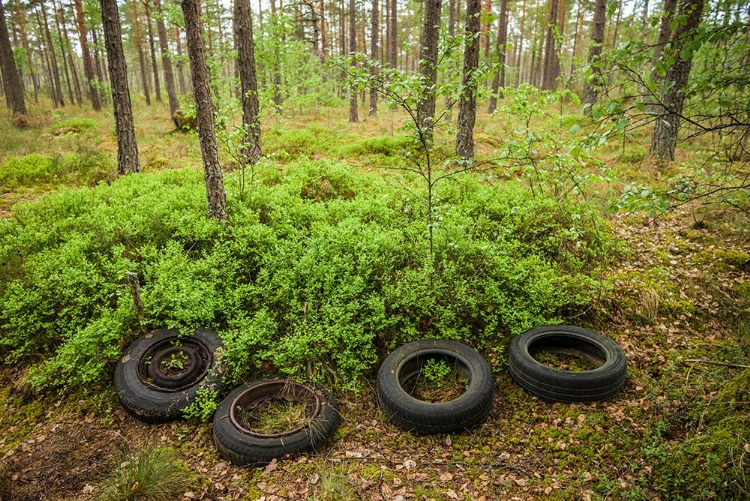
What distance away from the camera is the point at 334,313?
217 inches

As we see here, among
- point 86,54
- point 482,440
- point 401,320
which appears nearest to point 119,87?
point 401,320

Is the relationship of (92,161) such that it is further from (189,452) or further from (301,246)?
(189,452)

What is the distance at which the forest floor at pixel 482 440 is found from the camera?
3.86 m

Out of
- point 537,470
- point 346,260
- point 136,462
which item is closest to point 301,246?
point 346,260

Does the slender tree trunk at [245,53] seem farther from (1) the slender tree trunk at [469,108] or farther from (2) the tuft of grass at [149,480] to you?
(2) the tuft of grass at [149,480]

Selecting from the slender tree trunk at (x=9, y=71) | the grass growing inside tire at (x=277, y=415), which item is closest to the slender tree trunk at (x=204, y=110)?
the grass growing inside tire at (x=277, y=415)

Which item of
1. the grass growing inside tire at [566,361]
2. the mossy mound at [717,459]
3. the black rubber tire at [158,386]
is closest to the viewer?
the mossy mound at [717,459]

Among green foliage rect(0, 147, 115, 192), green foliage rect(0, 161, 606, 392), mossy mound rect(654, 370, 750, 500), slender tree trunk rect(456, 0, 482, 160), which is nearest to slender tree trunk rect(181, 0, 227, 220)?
green foliage rect(0, 161, 606, 392)

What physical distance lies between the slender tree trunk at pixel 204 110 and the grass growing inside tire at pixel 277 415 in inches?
153

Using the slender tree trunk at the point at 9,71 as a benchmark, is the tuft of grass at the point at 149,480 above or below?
below

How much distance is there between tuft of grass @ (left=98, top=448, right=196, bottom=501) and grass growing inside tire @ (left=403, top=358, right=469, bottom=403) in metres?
2.75

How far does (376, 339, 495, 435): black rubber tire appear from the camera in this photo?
4.42 metres

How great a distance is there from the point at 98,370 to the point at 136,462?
1.53 m

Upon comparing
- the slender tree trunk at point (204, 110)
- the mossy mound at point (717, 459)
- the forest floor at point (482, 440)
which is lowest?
the forest floor at point (482, 440)
